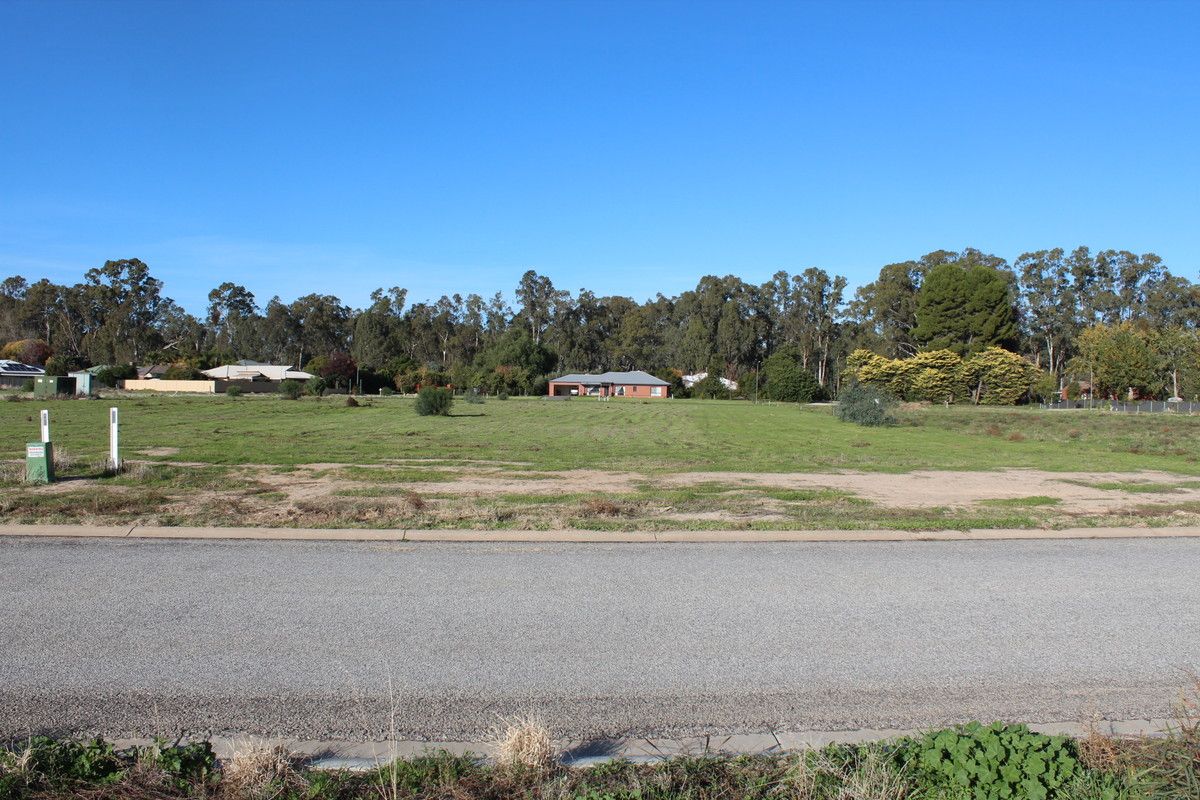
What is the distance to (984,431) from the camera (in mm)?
37938

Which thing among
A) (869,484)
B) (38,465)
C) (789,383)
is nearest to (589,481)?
(869,484)

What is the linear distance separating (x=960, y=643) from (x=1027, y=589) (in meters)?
1.92

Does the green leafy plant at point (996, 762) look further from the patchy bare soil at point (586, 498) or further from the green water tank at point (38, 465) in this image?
the green water tank at point (38, 465)

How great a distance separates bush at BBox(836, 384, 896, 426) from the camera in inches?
1770

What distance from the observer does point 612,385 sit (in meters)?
110

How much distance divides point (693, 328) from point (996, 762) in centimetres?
11286

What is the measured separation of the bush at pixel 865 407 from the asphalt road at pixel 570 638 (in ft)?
122

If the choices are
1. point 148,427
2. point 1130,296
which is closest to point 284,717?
point 148,427

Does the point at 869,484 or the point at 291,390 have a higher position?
the point at 291,390

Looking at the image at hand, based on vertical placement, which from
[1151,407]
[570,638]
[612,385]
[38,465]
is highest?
[612,385]

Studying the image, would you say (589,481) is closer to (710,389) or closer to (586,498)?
(586,498)

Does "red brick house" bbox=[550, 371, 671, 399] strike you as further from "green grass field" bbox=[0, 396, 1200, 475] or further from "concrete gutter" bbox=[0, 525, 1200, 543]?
"concrete gutter" bbox=[0, 525, 1200, 543]

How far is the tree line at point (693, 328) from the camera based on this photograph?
86.7 metres

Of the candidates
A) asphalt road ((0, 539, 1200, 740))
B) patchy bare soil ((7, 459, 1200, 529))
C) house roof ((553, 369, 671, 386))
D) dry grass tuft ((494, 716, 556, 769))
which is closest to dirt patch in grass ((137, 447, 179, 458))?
patchy bare soil ((7, 459, 1200, 529))
